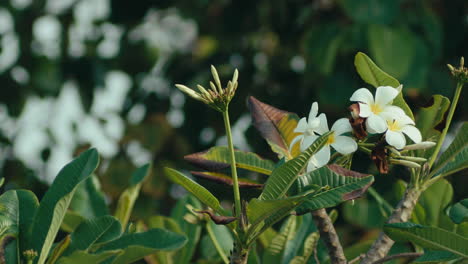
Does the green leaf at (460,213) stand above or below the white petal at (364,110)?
below

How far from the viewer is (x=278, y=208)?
2.06ft

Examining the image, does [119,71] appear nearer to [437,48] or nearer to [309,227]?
[437,48]

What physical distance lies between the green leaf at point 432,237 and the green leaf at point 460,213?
7cm

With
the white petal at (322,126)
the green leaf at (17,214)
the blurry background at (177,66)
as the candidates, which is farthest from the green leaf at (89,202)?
the blurry background at (177,66)

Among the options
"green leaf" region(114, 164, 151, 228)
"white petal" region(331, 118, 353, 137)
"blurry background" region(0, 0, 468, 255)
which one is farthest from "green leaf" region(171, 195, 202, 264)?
"blurry background" region(0, 0, 468, 255)

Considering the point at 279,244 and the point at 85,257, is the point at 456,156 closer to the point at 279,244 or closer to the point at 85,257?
the point at 279,244

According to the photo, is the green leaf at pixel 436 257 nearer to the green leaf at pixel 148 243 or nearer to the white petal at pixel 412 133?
the white petal at pixel 412 133

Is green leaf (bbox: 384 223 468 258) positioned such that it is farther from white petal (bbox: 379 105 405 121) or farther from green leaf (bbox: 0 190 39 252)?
green leaf (bbox: 0 190 39 252)

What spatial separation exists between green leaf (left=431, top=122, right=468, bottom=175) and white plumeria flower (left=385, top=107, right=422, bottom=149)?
0.18 ft

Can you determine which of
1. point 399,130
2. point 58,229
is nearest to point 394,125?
point 399,130

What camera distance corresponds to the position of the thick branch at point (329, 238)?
704 mm

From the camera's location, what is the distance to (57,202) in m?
0.71

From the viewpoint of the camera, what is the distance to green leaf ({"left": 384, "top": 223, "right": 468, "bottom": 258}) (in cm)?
65

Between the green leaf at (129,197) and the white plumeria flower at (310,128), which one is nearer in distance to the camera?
the white plumeria flower at (310,128)
